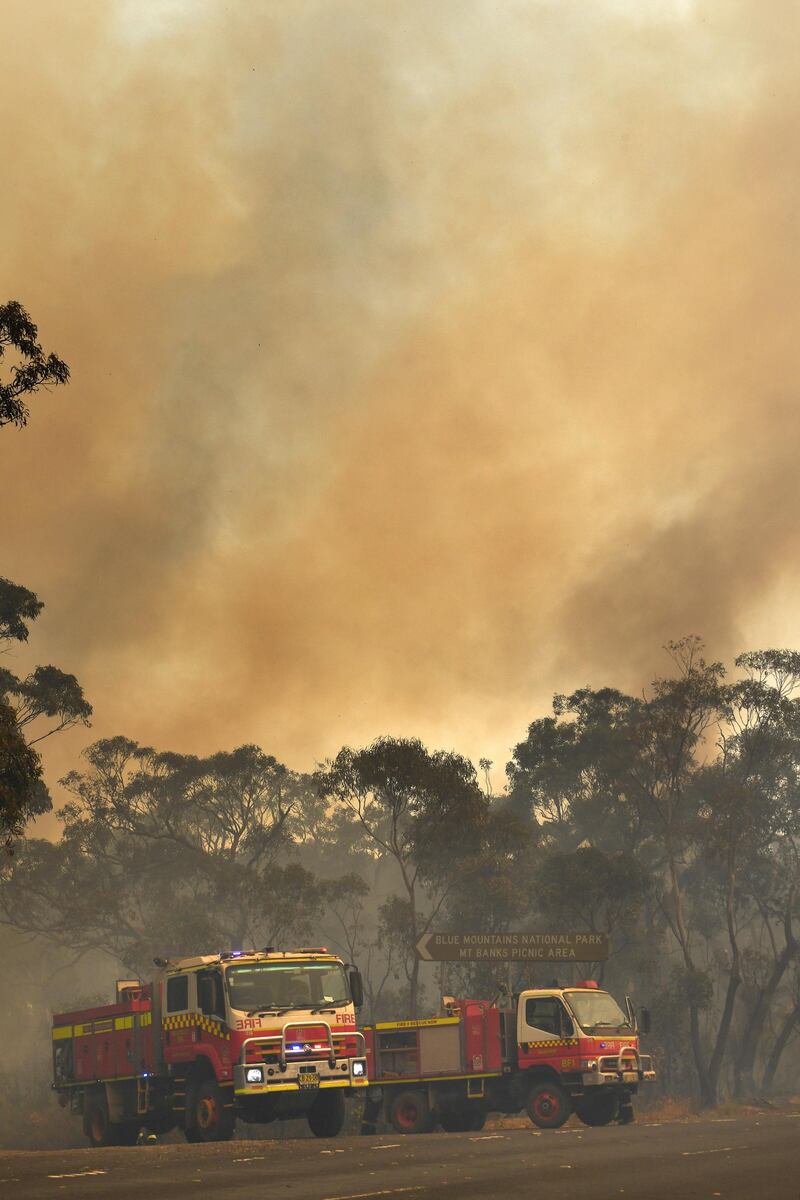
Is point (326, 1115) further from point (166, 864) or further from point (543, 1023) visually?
point (166, 864)

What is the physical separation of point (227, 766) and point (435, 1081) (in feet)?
144

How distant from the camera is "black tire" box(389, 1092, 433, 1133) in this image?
30.8m

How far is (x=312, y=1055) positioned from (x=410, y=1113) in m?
8.46

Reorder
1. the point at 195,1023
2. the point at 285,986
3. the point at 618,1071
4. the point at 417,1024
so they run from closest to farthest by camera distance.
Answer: the point at 285,986 < the point at 195,1023 < the point at 618,1071 < the point at 417,1024

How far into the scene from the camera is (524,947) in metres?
37.3

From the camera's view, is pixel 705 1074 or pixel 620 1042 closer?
pixel 620 1042

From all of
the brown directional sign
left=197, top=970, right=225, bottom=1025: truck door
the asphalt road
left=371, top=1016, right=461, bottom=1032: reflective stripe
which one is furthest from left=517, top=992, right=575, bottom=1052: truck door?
left=197, top=970, right=225, bottom=1025: truck door

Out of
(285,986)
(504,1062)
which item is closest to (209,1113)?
(285,986)

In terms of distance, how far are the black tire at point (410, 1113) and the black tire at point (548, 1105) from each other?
2.29 m

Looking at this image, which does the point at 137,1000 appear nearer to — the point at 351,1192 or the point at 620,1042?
the point at 620,1042

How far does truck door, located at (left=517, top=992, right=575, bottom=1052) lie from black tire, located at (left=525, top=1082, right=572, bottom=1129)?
873mm

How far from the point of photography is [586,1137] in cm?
2364

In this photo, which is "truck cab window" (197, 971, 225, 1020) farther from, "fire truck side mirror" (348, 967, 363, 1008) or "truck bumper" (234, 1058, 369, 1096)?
"fire truck side mirror" (348, 967, 363, 1008)

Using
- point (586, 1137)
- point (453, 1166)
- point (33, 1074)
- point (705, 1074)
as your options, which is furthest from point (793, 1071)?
point (453, 1166)
